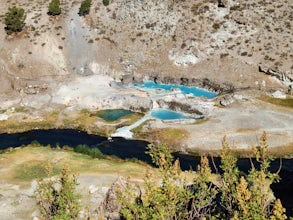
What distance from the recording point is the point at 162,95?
9806cm

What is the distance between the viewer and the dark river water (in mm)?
70944

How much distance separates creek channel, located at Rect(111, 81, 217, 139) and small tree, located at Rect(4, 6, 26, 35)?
35.6m

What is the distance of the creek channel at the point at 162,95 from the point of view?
85594mm

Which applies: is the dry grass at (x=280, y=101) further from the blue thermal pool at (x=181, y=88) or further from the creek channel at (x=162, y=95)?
the blue thermal pool at (x=181, y=88)

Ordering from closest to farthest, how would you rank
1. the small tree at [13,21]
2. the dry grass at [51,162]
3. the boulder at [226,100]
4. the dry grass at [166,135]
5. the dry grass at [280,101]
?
the dry grass at [51,162]
the dry grass at [166,135]
the dry grass at [280,101]
the boulder at [226,100]
the small tree at [13,21]

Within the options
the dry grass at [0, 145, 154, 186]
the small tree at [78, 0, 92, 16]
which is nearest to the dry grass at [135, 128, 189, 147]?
the dry grass at [0, 145, 154, 186]

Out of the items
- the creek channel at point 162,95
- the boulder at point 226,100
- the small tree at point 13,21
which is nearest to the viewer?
the creek channel at point 162,95

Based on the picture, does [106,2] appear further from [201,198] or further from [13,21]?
[201,198]

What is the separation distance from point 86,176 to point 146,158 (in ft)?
43.5

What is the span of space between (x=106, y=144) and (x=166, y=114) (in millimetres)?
16490

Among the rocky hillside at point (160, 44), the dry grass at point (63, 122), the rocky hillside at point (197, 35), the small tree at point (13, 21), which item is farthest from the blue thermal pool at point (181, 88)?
the small tree at point (13, 21)

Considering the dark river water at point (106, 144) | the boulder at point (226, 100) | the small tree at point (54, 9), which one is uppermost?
the small tree at point (54, 9)

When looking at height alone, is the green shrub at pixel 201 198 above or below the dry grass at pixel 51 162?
above

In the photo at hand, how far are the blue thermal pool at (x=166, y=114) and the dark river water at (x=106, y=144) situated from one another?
10483 millimetres
